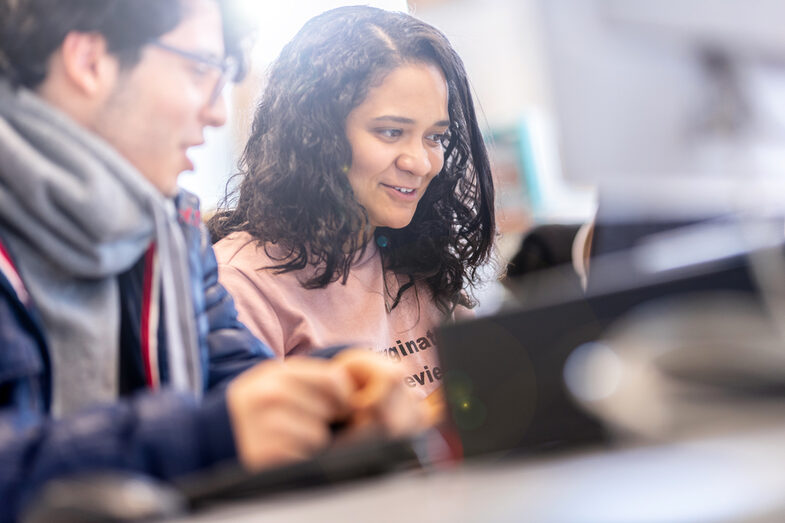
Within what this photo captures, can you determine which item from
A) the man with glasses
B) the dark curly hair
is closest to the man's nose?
the man with glasses

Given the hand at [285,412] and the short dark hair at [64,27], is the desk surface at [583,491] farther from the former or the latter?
the short dark hair at [64,27]

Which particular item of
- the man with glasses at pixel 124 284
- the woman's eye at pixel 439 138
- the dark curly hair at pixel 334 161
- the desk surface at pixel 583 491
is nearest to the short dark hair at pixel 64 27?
the man with glasses at pixel 124 284

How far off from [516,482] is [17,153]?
1.57 ft

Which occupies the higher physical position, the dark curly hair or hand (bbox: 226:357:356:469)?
the dark curly hair

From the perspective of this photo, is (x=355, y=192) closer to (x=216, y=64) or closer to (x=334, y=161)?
(x=334, y=161)

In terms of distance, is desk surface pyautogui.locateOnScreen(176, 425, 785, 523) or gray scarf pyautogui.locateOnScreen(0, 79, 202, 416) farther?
gray scarf pyautogui.locateOnScreen(0, 79, 202, 416)

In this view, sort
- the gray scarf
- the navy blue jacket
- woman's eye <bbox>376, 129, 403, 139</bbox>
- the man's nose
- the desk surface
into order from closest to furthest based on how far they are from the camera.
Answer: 1. the desk surface
2. the navy blue jacket
3. the gray scarf
4. the man's nose
5. woman's eye <bbox>376, 129, 403, 139</bbox>

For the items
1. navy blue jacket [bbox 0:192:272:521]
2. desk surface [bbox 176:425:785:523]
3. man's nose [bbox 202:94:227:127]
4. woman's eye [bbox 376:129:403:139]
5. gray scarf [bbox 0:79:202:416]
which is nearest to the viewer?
desk surface [bbox 176:425:785:523]

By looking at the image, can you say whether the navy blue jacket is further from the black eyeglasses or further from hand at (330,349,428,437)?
the black eyeglasses

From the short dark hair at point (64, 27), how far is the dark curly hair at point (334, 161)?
0.63 ft

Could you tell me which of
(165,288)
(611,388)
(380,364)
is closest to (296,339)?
(165,288)

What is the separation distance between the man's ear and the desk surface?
0.43 metres

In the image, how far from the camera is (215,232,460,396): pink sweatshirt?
0.77 metres

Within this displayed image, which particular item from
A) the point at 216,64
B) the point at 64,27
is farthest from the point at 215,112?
the point at 64,27
